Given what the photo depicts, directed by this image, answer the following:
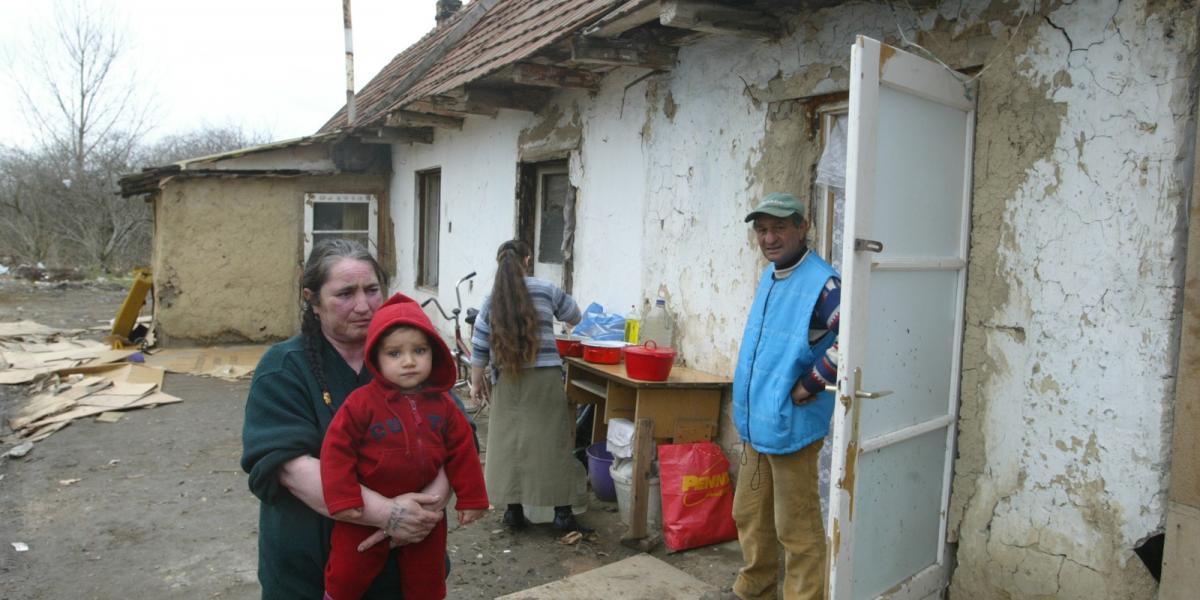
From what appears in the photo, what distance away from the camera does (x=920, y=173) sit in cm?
302

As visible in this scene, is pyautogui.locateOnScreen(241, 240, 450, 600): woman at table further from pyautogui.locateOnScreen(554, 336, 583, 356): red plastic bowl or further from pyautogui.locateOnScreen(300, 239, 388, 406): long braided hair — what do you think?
pyautogui.locateOnScreen(554, 336, 583, 356): red plastic bowl

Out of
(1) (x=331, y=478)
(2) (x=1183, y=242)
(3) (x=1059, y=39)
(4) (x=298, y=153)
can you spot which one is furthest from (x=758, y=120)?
(4) (x=298, y=153)

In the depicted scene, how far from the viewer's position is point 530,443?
4.64 metres

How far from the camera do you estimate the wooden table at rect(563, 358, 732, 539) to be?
4.53 metres

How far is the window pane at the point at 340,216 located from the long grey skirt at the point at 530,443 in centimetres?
718

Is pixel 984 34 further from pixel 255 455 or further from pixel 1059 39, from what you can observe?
pixel 255 455

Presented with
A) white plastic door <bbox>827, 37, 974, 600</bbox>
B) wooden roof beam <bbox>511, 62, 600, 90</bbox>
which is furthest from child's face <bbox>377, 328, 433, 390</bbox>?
wooden roof beam <bbox>511, 62, 600, 90</bbox>

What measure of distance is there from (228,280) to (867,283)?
975cm

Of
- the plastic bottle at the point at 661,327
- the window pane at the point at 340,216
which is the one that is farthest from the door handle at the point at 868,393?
the window pane at the point at 340,216

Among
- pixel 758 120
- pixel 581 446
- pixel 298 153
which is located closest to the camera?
pixel 758 120

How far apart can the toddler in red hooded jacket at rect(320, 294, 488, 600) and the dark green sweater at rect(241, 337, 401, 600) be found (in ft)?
0.18

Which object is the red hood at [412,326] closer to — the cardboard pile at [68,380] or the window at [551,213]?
the window at [551,213]

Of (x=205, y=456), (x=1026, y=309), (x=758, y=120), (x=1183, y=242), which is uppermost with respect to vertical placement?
(x=758, y=120)

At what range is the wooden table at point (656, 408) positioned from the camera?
4531mm
